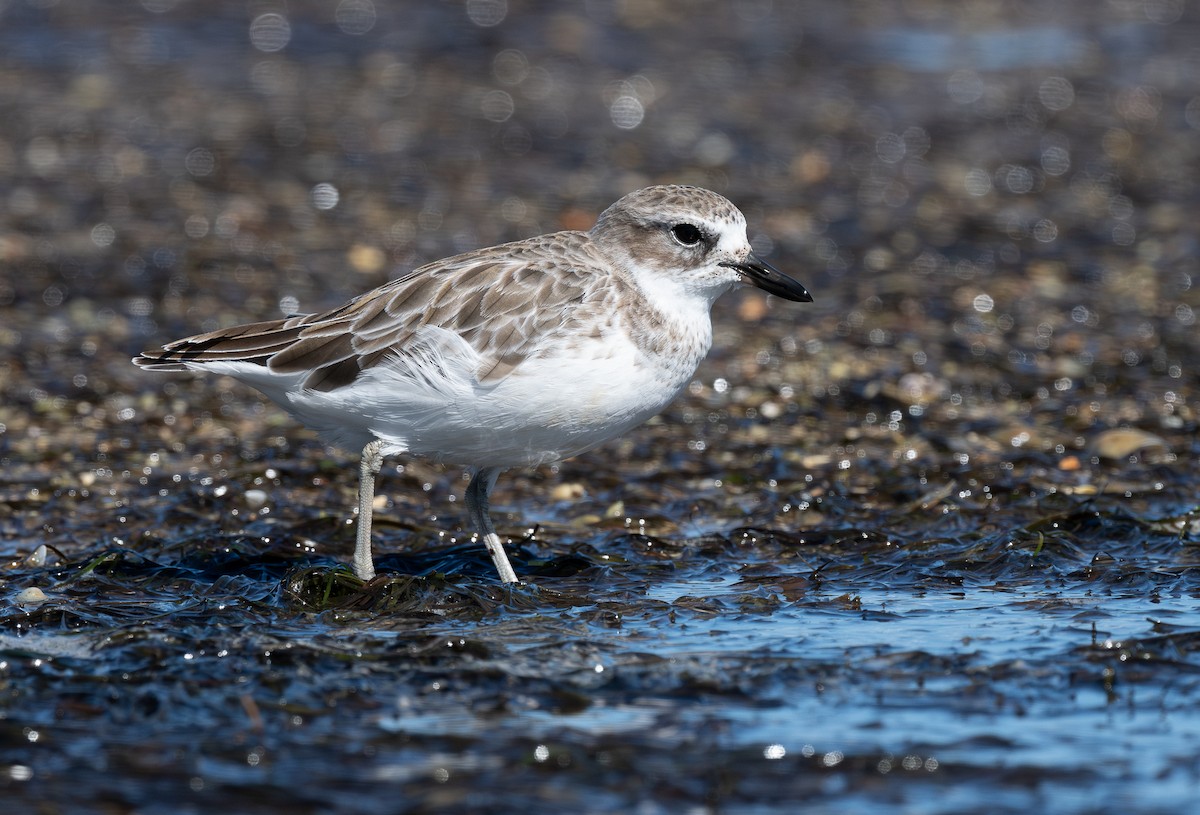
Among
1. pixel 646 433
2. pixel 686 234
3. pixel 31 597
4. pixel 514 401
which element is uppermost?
pixel 686 234

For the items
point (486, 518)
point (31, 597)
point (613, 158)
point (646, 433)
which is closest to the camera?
point (31, 597)

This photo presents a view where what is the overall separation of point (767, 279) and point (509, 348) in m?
1.33

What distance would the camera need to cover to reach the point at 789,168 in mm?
13883

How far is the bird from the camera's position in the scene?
6.44 metres

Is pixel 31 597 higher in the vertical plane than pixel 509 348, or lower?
lower

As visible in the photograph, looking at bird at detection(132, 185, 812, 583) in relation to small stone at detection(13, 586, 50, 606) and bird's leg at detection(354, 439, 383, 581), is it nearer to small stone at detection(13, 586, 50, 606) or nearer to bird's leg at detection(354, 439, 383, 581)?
bird's leg at detection(354, 439, 383, 581)

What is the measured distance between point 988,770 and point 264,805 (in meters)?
2.31

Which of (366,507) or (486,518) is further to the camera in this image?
(486,518)

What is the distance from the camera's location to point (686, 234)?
6996 millimetres

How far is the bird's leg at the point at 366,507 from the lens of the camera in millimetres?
6730

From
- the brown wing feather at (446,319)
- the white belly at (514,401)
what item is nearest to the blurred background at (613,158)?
the brown wing feather at (446,319)

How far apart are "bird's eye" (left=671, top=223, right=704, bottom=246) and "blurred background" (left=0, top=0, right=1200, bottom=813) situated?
1.54 metres

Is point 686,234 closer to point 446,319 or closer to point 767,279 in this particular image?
point 767,279

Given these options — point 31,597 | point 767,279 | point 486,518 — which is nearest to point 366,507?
point 486,518
